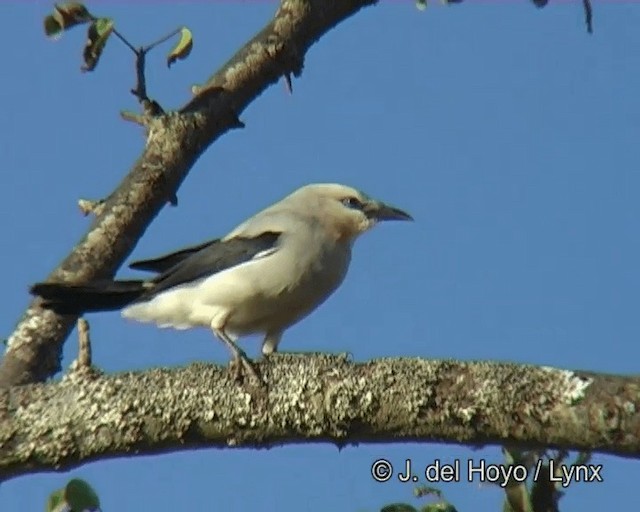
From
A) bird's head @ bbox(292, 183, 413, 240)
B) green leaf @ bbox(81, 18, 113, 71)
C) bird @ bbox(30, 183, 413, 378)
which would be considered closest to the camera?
green leaf @ bbox(81, 18, 113, 71)

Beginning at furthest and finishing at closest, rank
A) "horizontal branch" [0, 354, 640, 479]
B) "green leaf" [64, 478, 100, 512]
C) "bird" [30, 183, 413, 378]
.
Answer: "bird" [30, 183, 413, 378], "green leaf" [64, 478, 100, 512], "horizontal branch" [0, 354, 640, 479]

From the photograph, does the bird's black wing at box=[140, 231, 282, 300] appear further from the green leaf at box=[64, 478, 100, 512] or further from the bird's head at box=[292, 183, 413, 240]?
the green leaf at box=[64, 478, 100, 512]

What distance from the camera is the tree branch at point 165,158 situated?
4238 mm

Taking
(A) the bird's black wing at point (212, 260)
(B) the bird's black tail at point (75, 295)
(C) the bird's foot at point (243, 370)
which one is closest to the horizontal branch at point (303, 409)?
(C) the bird's foot at point (243, 370)

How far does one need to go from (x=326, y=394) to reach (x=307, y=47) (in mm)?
2464

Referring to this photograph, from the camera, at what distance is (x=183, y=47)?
488 cm

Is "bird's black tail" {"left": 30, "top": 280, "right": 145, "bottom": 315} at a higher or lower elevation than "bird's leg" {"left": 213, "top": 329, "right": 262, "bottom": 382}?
higher

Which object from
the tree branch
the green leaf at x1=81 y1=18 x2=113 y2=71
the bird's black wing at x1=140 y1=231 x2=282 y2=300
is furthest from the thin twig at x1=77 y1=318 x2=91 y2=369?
the bird's black wing at x1=140 y1=231 x2=282 y2=300

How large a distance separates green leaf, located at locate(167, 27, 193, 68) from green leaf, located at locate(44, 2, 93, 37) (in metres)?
0.35

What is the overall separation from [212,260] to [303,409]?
2.70 meters

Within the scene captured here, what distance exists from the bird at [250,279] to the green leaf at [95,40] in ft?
3.33

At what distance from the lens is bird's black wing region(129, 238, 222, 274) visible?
583 cm

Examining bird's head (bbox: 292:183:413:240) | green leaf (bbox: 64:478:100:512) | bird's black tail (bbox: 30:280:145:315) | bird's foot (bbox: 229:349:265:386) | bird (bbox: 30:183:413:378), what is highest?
bird's head (bbox: 292:183:413:240)

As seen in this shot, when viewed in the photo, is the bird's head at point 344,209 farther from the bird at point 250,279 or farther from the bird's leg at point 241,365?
the bird's leg at point 241,365
